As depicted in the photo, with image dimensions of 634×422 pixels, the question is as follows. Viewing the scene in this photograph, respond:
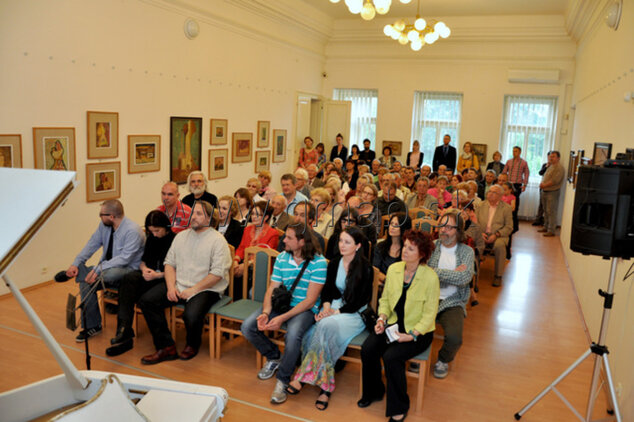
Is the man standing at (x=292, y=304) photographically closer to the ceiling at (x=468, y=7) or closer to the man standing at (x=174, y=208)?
the man standing at (x=174, y=208)

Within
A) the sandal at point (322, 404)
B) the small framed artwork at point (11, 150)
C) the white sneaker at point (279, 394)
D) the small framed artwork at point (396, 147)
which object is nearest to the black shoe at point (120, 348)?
the white sneaker at point (279, 394)

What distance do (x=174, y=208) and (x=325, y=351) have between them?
299 centimetres

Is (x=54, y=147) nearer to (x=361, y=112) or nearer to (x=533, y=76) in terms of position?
(x=361, y=112)

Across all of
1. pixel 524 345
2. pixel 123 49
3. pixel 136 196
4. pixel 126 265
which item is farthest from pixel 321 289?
pixel 123 49

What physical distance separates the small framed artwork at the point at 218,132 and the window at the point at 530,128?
774cm

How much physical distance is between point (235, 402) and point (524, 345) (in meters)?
3.22

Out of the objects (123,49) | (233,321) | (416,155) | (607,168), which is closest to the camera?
(607,168)

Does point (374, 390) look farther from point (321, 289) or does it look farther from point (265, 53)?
point (265, 53)

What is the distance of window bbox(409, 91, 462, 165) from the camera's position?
14466mm

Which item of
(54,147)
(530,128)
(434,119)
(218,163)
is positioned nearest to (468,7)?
(434,119)

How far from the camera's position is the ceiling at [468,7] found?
11.9 meters

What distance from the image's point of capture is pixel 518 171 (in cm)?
1309

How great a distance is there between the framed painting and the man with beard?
17.8 ft

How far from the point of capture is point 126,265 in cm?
538
